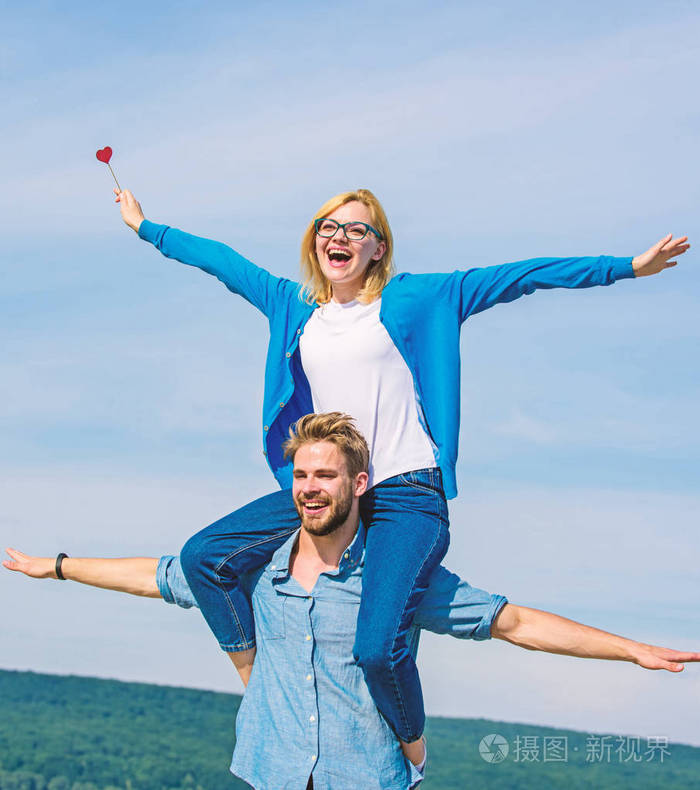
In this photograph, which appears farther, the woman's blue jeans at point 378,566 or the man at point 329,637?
the man at point 329,637

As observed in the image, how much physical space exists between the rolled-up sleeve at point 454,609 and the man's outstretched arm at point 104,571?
1453mm

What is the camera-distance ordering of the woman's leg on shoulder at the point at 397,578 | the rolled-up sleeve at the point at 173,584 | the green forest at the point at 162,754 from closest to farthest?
the woman's leg on shoulder at the point at 397,578 < the rolled-up sleeve at the point at 173,584 < the green forest at the point at 162,754

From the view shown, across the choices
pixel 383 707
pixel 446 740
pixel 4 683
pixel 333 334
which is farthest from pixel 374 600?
pixel 4 683

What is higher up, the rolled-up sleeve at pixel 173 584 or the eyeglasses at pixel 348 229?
the eyeglasses at pixel 348 229

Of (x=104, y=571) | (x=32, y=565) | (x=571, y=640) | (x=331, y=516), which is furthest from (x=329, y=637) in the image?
(x=32, y=565)

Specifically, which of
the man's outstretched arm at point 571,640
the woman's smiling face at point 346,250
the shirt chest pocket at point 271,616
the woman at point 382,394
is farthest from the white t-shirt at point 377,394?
the man's outstretched arm at point 571,640

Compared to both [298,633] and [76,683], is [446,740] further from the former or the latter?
[298,633]

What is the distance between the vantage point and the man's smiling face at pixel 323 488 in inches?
205

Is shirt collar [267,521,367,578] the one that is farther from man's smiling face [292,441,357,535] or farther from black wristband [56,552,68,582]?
black wristband [56,552,68,582]

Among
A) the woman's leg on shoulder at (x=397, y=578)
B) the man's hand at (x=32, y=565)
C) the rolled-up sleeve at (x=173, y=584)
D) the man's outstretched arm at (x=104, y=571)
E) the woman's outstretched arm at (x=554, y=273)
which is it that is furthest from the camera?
the man's hand at (x=32, y=565)

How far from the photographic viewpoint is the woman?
5.11 m

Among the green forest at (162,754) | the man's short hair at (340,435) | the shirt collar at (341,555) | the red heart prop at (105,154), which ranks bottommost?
the green forest at (162,754)

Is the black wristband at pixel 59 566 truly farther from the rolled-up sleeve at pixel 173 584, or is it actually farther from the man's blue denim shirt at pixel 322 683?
the man's blue denim shirt at pixel 322 683

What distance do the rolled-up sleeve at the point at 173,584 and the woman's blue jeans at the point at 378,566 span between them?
0.75 ft
